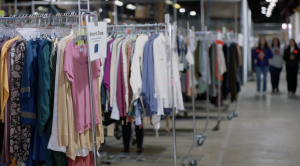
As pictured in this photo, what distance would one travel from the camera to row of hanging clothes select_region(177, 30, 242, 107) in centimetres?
643

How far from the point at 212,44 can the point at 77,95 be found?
424 centimetres

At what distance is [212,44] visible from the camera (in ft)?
23.0

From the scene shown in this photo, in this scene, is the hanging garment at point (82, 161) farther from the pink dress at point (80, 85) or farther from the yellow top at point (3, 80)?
the yellow top at point (3, 80)

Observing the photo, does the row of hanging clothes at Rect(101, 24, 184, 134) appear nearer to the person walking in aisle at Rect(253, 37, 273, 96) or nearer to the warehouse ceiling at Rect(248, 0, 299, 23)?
the person walking in aisle at Rect(253, 37, 273, 96)

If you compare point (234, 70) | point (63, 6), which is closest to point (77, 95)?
point (234, 70)

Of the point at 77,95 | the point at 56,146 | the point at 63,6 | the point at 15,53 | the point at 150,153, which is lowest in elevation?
the point at 150,153

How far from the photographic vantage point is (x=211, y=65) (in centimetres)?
706

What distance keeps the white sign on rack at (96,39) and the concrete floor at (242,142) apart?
2.34 metres

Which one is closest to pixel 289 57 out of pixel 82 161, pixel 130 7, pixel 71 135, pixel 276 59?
pixel 276 59

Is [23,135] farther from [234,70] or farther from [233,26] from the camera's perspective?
[233,26]

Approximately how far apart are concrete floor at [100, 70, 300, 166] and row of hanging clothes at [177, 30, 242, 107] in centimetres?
68

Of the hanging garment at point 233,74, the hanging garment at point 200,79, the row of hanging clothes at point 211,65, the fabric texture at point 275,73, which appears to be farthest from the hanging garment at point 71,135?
the fabric texture at point 275,73

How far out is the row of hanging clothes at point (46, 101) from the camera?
319 centimetres

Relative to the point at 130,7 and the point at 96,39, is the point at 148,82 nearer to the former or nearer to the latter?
the point at 96,39
